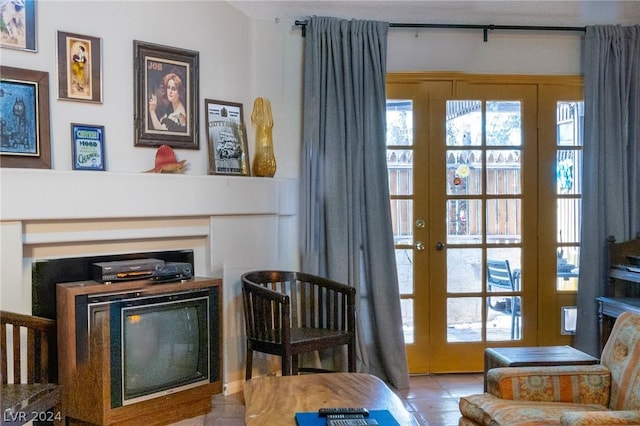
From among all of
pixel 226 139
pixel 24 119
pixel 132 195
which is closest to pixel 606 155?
pixel 226 139

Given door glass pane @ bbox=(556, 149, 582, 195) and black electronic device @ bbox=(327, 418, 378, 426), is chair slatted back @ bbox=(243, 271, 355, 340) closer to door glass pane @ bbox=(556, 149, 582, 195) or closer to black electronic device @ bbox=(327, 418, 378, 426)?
black electronic device @ bbox=(327, 418, 378, 426)

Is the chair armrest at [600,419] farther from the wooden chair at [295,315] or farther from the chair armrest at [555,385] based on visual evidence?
the wooden chair at [295,315]

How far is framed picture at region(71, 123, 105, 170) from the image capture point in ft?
10.1

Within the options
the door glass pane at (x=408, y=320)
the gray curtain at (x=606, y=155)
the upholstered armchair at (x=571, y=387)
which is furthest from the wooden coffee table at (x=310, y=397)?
the gray curtain at (x=606, y=155)

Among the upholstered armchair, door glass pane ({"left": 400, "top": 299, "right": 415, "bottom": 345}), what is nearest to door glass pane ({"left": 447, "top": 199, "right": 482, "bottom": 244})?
door glass pane ({"left": 400, "top": 299, "right": 415, "bottom": 345})

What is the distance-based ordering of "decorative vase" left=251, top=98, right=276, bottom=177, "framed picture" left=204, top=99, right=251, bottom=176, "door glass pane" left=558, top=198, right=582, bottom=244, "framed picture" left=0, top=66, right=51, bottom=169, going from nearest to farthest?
"framed picture" left=0, top=66, right=51, bottom=169 < "framed picture" left=204, top=99, right=251, bottom=176 < "decorative vase" left=251, top=98, right=276, bottom=177 < "door glass pane" left=558, top=198, right=582, bottom=244

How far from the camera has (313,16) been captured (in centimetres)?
384

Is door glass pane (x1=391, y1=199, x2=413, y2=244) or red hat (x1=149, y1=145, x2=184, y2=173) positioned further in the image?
door glass pane (x1=391, y1=199, x2=413, y2=244)

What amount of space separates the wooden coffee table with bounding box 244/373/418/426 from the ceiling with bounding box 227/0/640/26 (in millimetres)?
2389

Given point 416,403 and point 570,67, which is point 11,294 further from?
point 570,67

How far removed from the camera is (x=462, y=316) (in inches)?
162

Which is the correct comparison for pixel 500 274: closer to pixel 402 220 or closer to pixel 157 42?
pixel 402 220

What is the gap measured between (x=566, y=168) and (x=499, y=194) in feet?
1.71

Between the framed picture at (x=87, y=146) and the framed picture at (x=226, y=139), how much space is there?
0.68m
